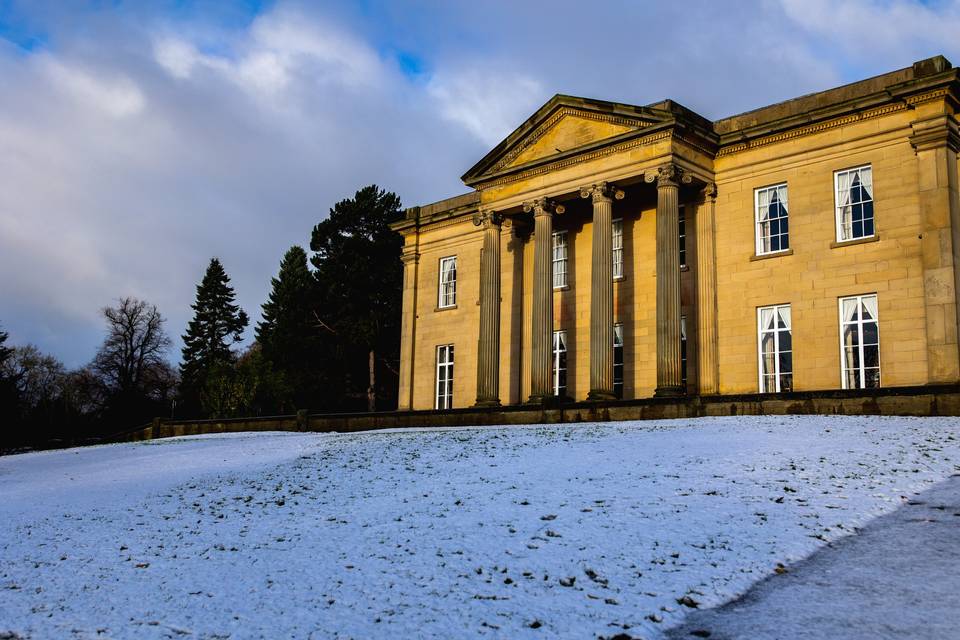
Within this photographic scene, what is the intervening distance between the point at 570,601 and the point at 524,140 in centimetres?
2496

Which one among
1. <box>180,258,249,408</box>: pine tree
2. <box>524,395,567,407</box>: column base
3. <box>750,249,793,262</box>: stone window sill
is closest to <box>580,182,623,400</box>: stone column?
<box>524,395,567,407</box>: column base

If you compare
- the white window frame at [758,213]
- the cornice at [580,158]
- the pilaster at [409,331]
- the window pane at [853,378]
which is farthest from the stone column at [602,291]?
the pilaster at [409,331]

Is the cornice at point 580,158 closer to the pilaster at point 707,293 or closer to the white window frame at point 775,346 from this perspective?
the pilaster at point 707,293

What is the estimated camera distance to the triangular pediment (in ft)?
91.6

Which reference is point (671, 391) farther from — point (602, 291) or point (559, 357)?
point (559, 357)

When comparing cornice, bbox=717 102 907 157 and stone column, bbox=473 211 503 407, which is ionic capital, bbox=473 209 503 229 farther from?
cornice, bbox=717 102 907 157

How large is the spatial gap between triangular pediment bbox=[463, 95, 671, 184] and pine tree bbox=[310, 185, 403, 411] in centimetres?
2294

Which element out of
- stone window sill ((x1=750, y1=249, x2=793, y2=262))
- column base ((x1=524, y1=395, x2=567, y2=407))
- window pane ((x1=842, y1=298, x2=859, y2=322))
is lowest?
column base ((x1=524, y1=395, x2=567, y2=407))

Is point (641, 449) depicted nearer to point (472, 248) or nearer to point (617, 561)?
point (617, 561)

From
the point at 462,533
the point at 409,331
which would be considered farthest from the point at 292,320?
the point at 462,533

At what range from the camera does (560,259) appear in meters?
33.0

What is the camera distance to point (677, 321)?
87.5ft

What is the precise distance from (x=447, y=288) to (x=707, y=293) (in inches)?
526

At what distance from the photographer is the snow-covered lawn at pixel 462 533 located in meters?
8.30
